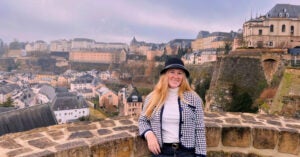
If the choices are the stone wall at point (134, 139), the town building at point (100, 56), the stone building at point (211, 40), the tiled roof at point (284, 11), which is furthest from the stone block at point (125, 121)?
the town building at point (100, 56)

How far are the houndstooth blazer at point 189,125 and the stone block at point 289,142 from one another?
131 cm

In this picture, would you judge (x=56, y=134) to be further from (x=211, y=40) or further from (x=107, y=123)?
(x=211, y=40)

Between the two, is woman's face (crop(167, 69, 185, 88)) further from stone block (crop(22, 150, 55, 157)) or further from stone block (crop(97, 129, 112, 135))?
stone block (crop(22, 150, 55, 157))

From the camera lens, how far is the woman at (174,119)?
2326 millimetres

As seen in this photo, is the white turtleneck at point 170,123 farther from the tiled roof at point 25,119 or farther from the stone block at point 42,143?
the tiled roof at point 25,119

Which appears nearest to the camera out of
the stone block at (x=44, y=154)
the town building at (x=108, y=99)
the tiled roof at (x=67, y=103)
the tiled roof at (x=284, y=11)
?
the stone block at (x=44, y=154)

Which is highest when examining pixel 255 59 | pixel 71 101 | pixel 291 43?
pixel 291 43

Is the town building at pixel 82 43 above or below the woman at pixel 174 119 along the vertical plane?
above

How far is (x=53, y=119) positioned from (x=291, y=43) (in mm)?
27737

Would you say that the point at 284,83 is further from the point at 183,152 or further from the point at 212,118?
the point at 183,152

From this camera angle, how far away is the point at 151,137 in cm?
237

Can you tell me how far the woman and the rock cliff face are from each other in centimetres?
1737

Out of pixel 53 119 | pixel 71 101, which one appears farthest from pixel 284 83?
pixel 71 101

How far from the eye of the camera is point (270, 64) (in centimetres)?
2155
